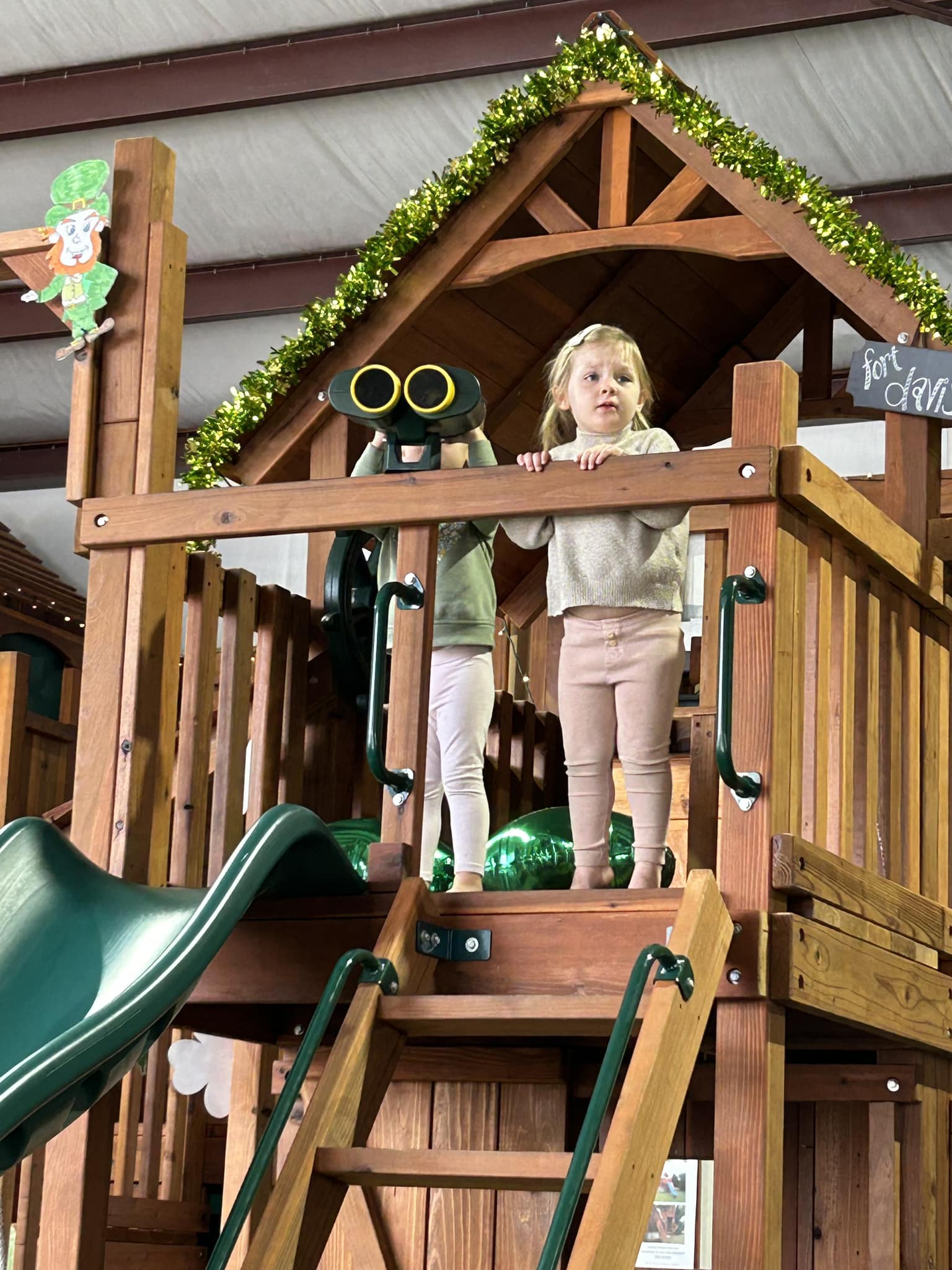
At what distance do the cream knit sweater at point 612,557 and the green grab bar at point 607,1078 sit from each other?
110 cm

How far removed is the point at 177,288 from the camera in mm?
4215

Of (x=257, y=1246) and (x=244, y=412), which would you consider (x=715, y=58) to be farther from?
(x=257, y=1246)

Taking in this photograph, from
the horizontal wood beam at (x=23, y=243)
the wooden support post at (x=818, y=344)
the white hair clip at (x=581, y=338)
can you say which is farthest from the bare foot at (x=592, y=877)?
the wooden support post at (x=818, y=344)

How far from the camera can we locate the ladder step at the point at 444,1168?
2887 mm

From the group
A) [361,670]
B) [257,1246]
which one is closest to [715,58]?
[361,670]

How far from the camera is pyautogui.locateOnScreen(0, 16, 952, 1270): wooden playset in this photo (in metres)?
3.17

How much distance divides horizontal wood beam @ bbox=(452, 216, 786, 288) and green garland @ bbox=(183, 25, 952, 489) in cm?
15

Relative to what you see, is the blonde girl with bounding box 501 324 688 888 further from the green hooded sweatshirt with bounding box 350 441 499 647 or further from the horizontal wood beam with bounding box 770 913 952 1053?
the horizontal wood beam with bounding box 770 913 952 1053

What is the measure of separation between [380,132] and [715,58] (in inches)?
56.3

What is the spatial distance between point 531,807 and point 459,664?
4.30 ft

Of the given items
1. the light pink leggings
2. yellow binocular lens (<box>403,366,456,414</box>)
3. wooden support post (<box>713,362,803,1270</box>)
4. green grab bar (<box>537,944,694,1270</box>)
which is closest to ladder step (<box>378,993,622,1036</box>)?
green grab bar (<box>537,944,694,1270</box>)

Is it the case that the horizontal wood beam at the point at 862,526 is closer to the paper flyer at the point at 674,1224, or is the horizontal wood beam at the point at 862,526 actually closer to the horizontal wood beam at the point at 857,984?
the horizontal wood beam at the point at 857,984

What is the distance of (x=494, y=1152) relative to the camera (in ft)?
9.81

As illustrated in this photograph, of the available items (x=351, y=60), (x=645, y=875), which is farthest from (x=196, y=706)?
(x=351, y=60)
